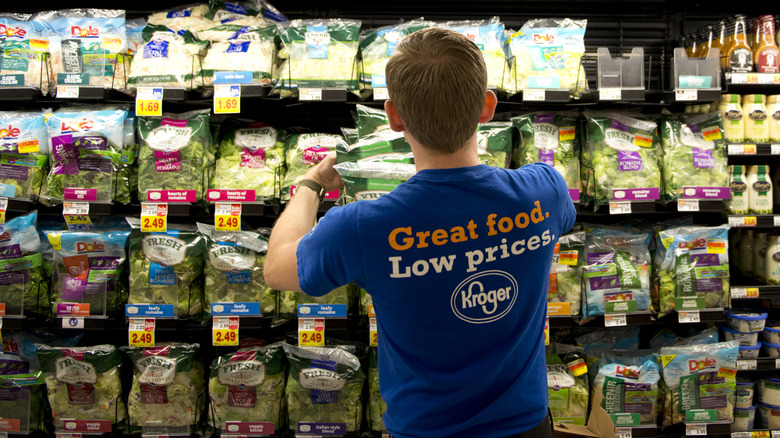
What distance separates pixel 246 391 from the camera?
7.82ft

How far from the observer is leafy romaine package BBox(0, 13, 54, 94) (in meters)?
2.38

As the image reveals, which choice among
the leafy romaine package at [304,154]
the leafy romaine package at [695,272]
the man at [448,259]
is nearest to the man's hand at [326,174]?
the man at [448,259]

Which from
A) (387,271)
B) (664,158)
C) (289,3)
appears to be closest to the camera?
(387,271)

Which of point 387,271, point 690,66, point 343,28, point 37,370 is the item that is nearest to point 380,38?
point 343,28

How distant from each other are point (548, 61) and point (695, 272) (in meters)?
1.35

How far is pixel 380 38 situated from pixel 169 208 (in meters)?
1.38

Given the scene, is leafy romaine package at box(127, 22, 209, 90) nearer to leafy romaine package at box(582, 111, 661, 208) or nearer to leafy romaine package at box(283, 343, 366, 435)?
leafy romaine package at box(283, 343, 366, 435)

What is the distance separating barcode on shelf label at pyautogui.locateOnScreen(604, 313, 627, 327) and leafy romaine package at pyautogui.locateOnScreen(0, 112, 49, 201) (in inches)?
118

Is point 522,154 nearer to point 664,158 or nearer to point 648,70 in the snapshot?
point 664,158

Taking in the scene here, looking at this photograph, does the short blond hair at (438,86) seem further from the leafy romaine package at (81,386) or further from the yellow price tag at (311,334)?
the leafy romaine package at (81,386)

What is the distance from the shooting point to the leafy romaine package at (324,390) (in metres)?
2.36

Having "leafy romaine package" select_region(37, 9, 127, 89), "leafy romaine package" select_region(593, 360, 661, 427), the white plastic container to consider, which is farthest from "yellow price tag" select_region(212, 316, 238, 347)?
the white plastic container

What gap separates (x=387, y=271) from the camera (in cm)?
97

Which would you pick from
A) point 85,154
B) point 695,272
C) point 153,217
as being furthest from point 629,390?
point 85,154
